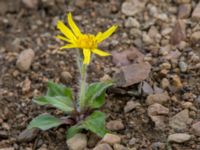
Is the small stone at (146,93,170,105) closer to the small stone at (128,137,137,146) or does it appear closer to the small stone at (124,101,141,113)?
the small stone at (124,101,141,113)

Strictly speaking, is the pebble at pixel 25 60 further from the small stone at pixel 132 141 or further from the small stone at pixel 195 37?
the small stone at pixel 195 37

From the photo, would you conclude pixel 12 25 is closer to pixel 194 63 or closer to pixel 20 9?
pixel 20 9

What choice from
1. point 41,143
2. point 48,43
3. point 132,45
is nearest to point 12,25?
point 48,43

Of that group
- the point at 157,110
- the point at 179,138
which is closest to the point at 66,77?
the point at 157,110

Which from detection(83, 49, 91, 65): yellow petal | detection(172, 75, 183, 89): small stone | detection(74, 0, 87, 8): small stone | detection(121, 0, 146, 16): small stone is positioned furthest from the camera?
detection(74, 0, 87, 8): small stone

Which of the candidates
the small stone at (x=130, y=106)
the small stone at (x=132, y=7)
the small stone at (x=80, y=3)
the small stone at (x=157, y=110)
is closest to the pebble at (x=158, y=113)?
the small stone at (x=157, y=110)

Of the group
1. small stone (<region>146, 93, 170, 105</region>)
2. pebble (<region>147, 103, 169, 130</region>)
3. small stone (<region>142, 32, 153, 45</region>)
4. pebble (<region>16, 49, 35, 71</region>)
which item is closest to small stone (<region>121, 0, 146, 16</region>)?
small stone (<region>142, 32, 153, 45</region>)
